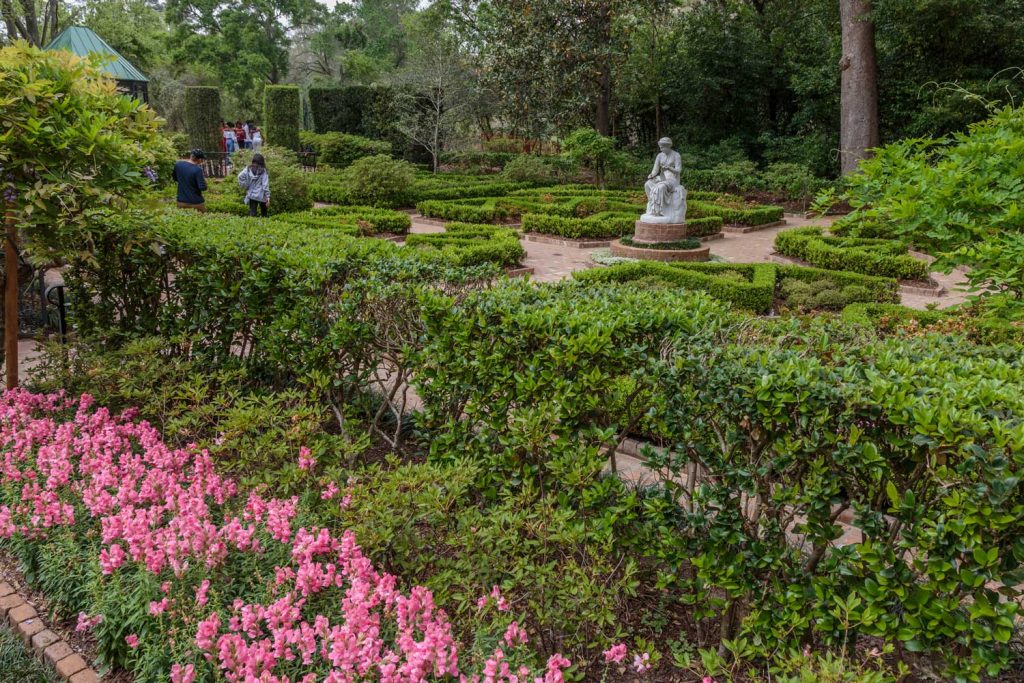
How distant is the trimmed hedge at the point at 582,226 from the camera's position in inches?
557

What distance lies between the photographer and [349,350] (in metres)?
4.43

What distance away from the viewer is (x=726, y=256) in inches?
511

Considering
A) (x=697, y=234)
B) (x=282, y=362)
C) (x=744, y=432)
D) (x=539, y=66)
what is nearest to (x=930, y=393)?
(x=744, y=432)

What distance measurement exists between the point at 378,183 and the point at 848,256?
11.0 meters

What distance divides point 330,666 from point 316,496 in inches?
41.4

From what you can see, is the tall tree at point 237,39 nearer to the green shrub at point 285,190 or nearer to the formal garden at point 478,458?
the green shrub at point 285,190

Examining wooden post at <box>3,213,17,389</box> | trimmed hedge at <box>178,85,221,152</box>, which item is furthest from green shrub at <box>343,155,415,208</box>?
wooden post at <box>3,213,17,389</box>

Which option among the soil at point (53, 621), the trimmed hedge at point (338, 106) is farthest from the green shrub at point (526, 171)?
the soil at point (53, 621)

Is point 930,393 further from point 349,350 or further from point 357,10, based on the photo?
point 357,10

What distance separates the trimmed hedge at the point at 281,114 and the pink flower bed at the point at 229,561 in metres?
23.5

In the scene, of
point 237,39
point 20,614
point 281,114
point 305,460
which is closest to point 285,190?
point 281,114

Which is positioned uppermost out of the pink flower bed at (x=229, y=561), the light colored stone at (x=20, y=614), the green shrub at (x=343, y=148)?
the green shrub at (x=343, y=148)

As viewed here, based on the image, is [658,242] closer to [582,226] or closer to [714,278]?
[582,226]

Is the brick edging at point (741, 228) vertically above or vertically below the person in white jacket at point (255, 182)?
below
